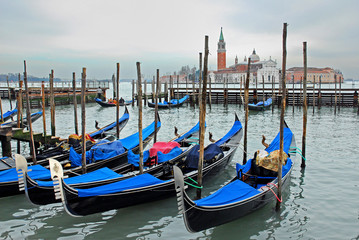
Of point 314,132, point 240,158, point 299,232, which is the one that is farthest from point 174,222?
point 314,132

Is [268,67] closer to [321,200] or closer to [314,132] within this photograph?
[314,132]

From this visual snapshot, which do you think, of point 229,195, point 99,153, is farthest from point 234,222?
point 99,153

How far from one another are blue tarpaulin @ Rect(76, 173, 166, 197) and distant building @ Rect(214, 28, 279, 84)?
257ft

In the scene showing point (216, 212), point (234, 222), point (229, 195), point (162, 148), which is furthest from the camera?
point (162, 148)

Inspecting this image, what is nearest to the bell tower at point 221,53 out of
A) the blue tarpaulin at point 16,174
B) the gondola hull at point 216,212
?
the blue tarpaulin at point 16,174

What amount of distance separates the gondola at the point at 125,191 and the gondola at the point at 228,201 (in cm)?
91

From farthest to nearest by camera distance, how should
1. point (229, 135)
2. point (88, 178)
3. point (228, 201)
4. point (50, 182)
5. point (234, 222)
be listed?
point (229, 135) → point (88, 178) → point (50, 182) → point (234, 222) → point (228, 201)

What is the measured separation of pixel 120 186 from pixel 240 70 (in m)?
93.4

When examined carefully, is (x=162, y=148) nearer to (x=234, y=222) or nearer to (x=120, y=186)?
(x=120, y=186)

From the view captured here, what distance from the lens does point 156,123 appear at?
30.5ft

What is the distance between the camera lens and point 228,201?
177 inches

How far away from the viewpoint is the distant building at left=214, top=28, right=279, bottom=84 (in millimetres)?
90562

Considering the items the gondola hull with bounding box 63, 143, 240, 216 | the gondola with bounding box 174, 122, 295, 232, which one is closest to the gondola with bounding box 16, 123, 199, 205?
the gondola hull with bounding box 63, 143, 240, 216

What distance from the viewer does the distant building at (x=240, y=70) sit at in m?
90.6
